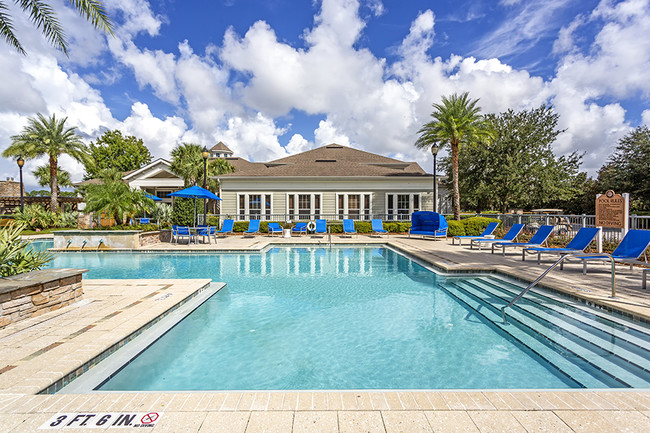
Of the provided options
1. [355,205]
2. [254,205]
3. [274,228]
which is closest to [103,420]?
[274,228]

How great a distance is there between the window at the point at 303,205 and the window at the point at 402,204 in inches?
203

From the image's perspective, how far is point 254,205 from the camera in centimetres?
2317

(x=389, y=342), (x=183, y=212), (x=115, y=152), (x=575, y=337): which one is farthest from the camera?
(x=115, y=152)

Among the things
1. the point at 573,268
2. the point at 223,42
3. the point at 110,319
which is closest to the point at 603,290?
the point at 573,268

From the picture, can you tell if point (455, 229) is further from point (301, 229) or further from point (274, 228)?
point (274, 228)

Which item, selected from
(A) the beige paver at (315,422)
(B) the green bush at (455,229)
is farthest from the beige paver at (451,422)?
(B) the green bush at (455,229)

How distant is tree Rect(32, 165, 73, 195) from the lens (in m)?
49.5

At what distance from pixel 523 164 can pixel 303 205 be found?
18266mm

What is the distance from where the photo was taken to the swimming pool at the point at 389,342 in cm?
337

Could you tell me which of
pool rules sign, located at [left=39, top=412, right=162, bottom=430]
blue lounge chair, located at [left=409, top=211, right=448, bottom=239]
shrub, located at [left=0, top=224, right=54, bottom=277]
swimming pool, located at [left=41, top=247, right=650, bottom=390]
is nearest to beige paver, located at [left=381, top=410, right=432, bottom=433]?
swimming pool, located at [left=41, top=247, right=650, bottom=390]

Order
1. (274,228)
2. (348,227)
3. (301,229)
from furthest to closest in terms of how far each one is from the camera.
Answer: (348,227) < (274,228) < (301,229)

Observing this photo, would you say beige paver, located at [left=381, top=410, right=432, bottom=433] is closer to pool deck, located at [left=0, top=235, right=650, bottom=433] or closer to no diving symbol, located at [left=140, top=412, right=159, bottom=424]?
pool deck, located at [left=0, top=235, right=650, bottom=433]

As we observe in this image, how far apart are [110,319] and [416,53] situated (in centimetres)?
1750

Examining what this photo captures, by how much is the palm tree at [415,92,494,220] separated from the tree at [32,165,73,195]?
54.1m
